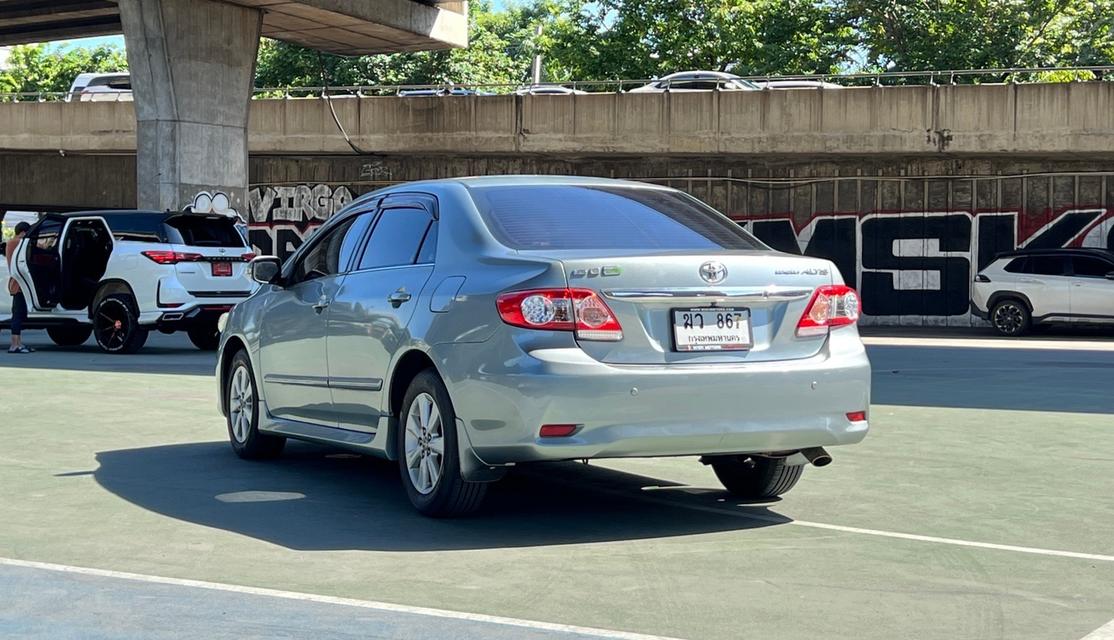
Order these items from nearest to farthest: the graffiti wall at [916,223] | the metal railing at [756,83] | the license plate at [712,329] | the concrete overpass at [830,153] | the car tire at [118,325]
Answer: the license plate at [712,329]
the car tire at [118,325]
the metal railing at [756,83]
the concrete overpass at [830,153]
the graffiti wall at [916,223]

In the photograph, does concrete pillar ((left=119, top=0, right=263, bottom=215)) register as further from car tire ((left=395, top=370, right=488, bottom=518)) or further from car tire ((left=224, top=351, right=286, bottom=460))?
car tire ((left=395, top=370, right=488, bottom=518))

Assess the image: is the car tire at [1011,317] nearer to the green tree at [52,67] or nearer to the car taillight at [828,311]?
the car taillight at [828,311]

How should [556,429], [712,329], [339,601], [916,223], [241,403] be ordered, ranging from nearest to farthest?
[339,601], [556,429], [712,329], [241,403], [916,223]

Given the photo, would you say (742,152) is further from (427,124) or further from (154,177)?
(154,177)

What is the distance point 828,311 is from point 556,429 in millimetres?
1454

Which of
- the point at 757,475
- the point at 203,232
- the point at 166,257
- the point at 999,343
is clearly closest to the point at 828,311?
the point at 757,475

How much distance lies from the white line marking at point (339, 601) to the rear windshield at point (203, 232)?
13.4 m

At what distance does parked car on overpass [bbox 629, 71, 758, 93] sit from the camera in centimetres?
3247

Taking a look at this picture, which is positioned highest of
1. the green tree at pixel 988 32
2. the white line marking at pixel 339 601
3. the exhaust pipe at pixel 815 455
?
the green tree at pixel 988 32

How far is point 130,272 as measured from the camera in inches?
743

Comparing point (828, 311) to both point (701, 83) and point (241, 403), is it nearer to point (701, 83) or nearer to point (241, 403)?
point (241, 403)

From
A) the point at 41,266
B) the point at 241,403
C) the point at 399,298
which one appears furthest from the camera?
the point at 41,266

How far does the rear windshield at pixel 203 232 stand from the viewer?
19.0m

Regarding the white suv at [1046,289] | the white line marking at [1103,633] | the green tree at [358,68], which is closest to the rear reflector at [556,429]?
the white line marking at [1103,633]
